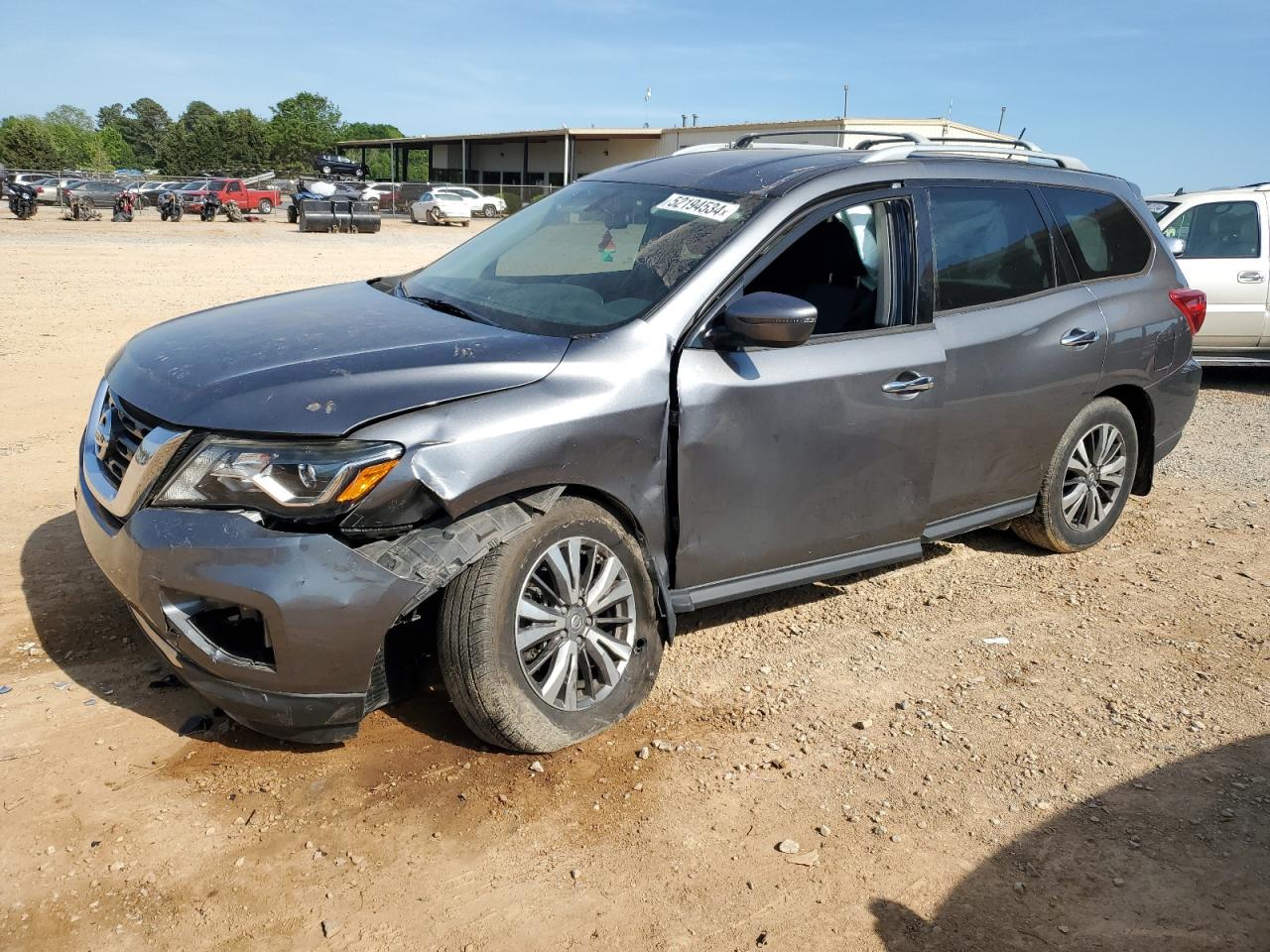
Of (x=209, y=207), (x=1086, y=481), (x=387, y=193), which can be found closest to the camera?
(x=1086, y=481)

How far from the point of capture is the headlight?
301 cm

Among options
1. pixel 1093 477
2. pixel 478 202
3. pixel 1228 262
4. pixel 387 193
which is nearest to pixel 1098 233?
pixel 1093 477

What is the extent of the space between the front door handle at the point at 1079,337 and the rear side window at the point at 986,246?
0.25 metres

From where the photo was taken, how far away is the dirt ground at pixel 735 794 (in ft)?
9.22

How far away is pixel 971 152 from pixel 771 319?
2.04 m

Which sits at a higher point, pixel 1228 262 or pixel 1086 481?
pixel 1228 262

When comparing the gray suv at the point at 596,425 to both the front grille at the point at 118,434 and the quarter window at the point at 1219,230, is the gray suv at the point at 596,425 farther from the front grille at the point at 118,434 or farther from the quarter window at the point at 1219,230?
the quarter window at the point at 1219,230

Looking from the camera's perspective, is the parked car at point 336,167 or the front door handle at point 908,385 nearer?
the front door handle at point 908,385

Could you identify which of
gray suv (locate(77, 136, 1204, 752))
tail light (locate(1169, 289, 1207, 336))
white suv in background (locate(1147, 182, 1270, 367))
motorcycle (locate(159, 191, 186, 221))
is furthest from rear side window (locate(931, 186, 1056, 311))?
motorcycle (locate(159, 191, 186, 221))

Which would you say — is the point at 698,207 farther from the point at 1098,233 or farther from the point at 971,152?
the point at 1098,233

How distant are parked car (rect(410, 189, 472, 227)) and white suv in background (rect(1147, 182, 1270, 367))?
37.0 metres

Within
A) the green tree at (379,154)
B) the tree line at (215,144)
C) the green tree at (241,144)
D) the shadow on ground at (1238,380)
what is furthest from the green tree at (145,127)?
the shadow on ground at (1238,380)

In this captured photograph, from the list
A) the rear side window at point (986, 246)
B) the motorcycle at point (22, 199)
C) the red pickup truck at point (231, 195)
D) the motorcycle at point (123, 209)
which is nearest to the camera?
the rear side window at point (986, 246)

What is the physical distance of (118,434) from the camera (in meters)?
3.49
